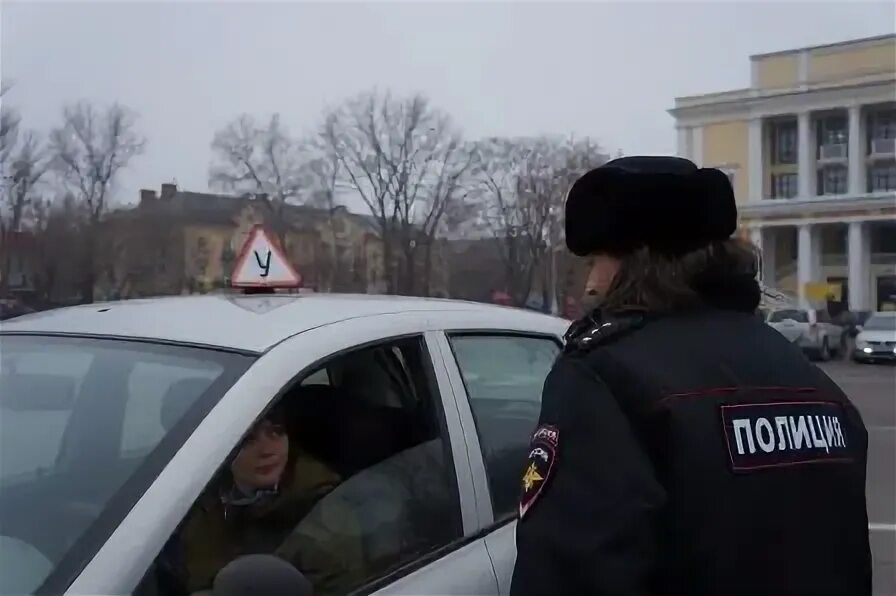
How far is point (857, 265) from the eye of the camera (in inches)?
2309

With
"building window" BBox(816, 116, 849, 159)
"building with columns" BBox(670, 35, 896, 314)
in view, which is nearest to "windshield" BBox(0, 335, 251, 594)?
"building with columns" BBox(670, 35, 896, 314)

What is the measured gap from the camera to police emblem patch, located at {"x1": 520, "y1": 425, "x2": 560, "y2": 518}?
1600mm

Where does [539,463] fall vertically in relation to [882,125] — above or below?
below

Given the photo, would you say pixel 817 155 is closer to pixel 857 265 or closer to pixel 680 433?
pixel 857 265

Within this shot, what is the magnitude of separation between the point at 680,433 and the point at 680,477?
2.7 inches

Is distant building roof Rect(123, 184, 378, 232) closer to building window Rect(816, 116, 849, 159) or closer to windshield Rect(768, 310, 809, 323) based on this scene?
windshield Rect(768, 310, 809, 323)

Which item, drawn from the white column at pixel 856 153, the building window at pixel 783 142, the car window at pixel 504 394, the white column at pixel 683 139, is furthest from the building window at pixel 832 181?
the car window at pixel 504 394

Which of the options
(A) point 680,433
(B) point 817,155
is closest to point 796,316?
(A) point 680,433

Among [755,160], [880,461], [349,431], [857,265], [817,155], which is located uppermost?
[817,155]

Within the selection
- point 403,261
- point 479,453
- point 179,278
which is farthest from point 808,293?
point 479,453

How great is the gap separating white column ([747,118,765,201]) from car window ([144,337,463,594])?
63.3 meters

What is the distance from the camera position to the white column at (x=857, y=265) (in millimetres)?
58656

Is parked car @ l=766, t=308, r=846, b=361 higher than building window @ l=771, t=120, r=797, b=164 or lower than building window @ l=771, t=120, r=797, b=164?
lower

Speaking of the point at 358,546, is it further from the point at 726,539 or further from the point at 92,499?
the point at 726,539
